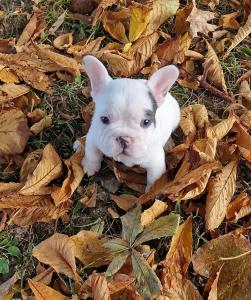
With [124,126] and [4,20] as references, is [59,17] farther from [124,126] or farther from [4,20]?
[124,126]

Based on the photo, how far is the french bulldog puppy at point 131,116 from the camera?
293cm

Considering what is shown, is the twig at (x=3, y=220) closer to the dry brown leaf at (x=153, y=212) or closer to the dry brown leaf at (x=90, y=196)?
the dry brown leaf at (x=90, y=196)

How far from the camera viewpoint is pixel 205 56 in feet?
13.2

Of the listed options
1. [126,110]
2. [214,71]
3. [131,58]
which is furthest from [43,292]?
[214,71]

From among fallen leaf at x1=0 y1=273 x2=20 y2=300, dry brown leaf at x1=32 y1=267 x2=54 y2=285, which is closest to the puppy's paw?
dry brown leaf at x1=32 y1=267 x2=54 y2=285

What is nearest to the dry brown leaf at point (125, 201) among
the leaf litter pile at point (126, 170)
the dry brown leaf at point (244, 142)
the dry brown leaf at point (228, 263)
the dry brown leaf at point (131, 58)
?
the leaf litter pile at point (126, 170)

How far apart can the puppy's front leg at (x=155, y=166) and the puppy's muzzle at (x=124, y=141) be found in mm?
289

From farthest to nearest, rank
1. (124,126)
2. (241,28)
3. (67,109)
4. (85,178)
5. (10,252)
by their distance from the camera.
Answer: (241,28) → (67,109) → (85,178) → (10,252) → (124,126)

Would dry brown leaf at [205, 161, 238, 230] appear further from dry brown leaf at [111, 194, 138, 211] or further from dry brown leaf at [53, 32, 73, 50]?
dry brown leaf at [53, 32, 73, 50]

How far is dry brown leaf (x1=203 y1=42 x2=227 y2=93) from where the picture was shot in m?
3.89

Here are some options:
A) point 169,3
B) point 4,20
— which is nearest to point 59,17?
point 4,20

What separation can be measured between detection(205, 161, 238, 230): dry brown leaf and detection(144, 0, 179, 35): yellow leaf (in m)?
1.26

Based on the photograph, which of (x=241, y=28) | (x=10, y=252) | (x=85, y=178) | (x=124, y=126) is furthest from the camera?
(x=241, y=28)

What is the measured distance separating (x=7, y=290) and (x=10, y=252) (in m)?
0.23
